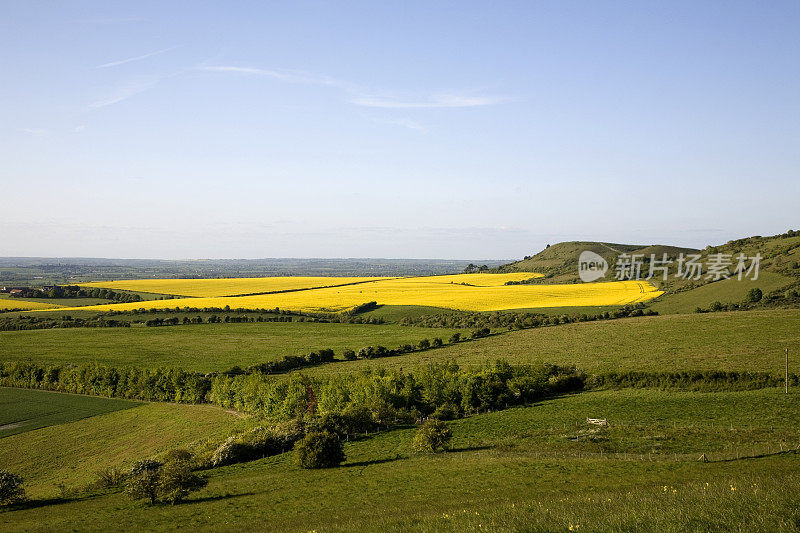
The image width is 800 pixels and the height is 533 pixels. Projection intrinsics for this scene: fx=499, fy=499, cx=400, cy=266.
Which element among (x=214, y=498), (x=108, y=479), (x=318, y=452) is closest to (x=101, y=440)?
(x=108, y=479)

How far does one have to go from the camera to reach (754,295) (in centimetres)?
9338

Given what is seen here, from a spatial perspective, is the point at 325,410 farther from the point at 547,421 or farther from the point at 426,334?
the point at 426,334

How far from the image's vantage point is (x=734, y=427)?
1602 inches

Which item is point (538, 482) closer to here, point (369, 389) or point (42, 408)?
point (369, 389)

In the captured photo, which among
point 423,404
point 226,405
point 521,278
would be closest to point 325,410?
point 423,404

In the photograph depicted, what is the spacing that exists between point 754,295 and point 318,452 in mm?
90146

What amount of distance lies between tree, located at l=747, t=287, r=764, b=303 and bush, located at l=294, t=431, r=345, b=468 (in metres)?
87.0

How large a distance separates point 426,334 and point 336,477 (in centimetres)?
5899

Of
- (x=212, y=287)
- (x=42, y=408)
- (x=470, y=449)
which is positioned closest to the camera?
(x=470, y=449)

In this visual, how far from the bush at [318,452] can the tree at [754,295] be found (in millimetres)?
87034

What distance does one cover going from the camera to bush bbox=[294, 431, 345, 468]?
137ft

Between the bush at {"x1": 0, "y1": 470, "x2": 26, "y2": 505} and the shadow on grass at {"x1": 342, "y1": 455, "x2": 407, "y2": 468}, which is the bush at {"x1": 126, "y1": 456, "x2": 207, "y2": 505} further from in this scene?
the shadow on grass at {"x1": 342, "y1": 455, "x2": 407, "y2": 468}

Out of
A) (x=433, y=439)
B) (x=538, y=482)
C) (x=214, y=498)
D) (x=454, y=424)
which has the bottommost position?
(x=454, y=424)

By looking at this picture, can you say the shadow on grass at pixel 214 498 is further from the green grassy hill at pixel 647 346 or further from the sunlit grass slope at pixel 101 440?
the green grassy hill at pixel 647 346
